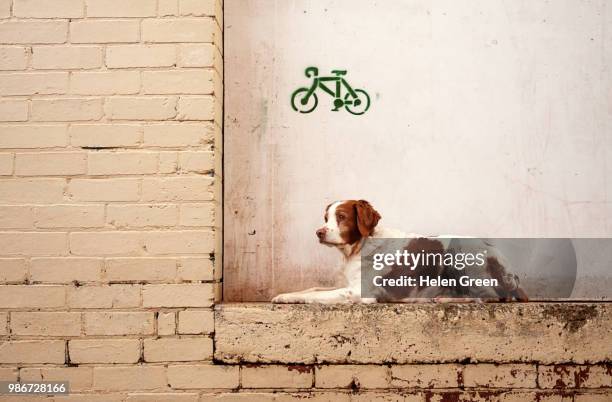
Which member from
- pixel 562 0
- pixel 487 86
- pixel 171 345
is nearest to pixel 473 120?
pixel 487 86

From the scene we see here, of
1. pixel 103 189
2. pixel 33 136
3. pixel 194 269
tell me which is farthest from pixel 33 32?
pixel 194 269

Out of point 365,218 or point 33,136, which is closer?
point 33,136

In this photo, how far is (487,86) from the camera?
3713 millimetres

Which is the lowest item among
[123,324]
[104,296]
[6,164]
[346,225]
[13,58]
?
[123,324]

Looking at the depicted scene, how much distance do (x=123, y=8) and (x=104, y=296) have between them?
1431mm

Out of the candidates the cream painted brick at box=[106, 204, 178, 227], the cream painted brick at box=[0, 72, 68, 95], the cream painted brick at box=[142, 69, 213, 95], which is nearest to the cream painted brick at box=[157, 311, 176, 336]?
the cream painted brick at box=[106, 204, 178, 227]

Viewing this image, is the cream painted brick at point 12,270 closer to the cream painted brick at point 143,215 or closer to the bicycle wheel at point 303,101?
the cream painted brick at point 143,215

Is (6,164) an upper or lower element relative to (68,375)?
upper

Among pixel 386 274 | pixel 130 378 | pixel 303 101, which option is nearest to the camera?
pixel 130 378

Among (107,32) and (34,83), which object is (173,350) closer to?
(34,83)

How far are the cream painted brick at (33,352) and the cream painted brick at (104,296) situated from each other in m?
0.22

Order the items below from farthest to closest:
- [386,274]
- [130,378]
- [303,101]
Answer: [303,101], [386,274], [130,378]

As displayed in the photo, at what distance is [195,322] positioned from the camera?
3199 millimetres

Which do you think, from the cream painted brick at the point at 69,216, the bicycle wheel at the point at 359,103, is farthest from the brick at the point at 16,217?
the bicycle wheel at the point at 359,103
